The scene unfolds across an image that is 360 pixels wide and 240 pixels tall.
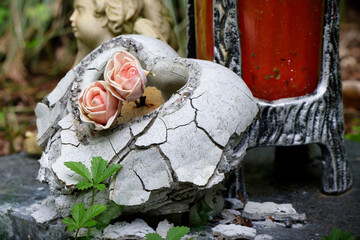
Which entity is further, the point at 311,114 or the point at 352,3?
the point at 352,3

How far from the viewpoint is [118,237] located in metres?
1.59

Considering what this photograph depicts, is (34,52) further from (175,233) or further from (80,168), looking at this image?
(175,233)

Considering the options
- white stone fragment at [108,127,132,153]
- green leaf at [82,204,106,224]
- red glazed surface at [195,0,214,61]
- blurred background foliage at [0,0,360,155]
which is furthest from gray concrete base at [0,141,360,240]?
blurred background foliage at [0,0,360,155]

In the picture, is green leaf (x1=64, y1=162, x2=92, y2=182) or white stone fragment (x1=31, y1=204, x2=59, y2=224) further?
white stone fragment (x1=31, y1=204, x2=59, y2=224)

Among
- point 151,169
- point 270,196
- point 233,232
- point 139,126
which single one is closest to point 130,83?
point 139,126

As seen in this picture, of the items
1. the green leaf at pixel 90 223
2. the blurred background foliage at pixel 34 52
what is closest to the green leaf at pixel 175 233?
the green leaf at pixel 90 223

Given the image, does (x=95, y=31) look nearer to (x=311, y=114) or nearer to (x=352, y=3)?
(x=311, y=114)

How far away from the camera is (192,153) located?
1.57 m

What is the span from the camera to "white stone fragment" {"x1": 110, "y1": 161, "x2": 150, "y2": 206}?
153 cm

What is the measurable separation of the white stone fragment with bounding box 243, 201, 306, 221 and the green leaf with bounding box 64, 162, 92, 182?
0.62 meters

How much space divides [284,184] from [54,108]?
3.30ft

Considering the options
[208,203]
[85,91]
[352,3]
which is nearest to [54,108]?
[85,91]

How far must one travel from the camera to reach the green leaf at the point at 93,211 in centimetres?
154

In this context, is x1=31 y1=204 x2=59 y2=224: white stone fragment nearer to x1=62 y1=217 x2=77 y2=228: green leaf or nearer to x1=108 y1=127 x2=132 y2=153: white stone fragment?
x1=62 y1=217 x2=77 y2=228: green leaf
